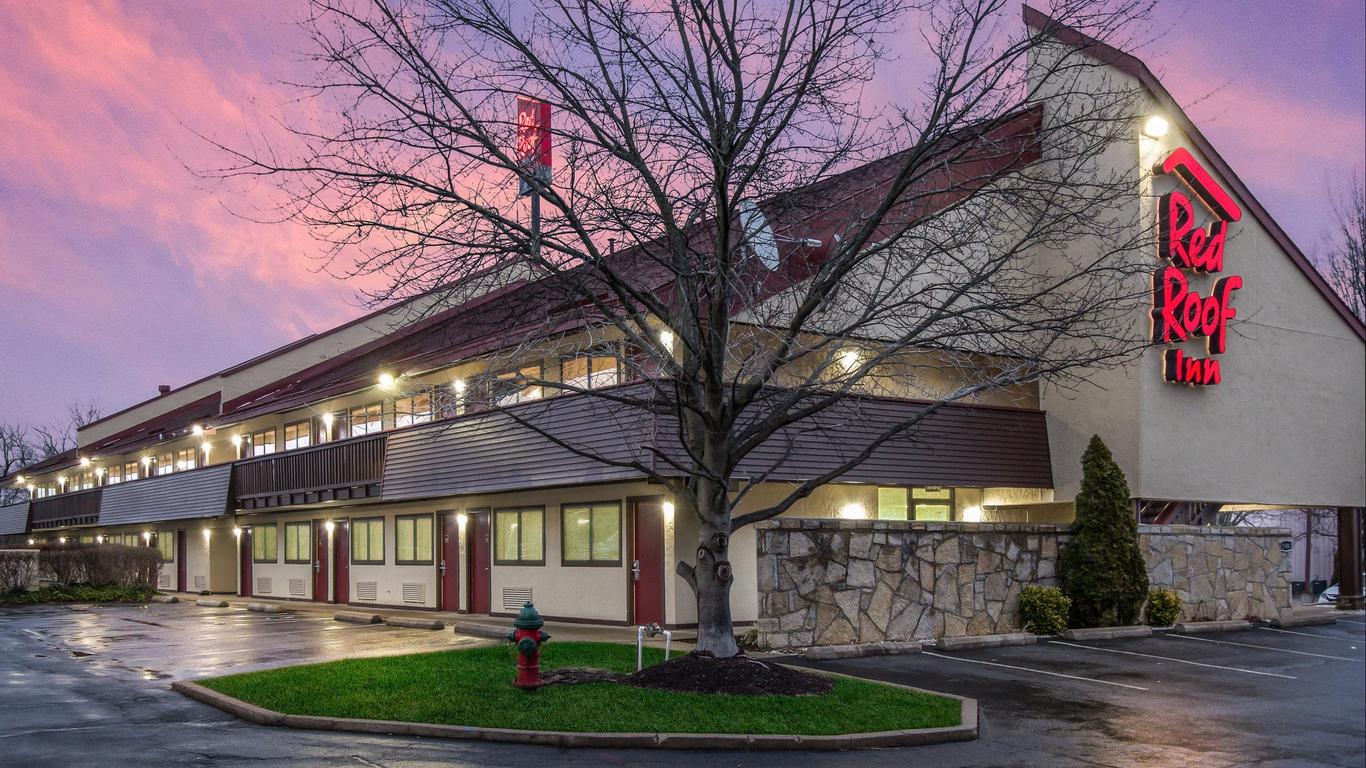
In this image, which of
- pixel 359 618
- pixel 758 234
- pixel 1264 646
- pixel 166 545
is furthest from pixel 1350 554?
pixel 166 545

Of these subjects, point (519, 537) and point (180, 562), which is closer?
point (519, 537)

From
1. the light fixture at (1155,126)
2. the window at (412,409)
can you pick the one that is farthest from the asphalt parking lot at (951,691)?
the light fixture at (1155,126)

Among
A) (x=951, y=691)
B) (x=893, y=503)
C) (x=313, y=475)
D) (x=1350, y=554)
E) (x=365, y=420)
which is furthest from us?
(x=313, y=475)

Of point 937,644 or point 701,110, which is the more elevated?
point 701,110

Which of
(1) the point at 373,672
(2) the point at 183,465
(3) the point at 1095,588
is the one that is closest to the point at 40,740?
(1) the point at 373,672

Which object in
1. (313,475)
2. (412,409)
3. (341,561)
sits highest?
(412,409)

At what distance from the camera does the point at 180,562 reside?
48.0 m

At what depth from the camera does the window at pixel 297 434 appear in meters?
37.9

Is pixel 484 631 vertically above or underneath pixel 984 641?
above

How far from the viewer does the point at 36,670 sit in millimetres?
17438

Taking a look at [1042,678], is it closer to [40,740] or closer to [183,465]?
[40,740]

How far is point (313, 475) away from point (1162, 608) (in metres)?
22.3

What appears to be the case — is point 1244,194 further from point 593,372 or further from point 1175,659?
point 593,372

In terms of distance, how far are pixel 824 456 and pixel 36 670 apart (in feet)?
44.2
